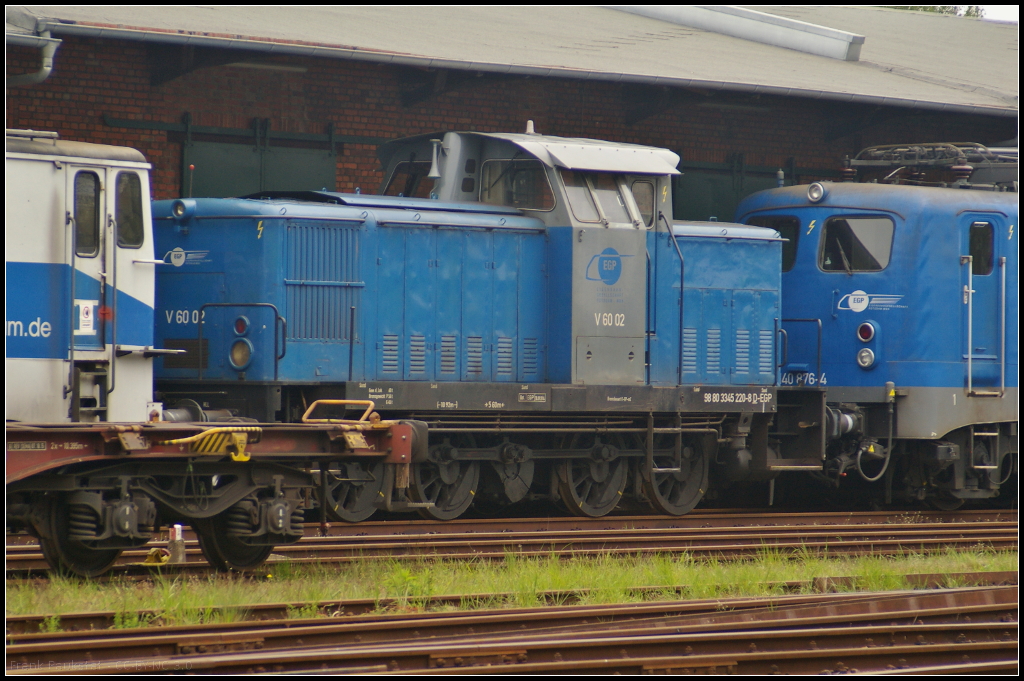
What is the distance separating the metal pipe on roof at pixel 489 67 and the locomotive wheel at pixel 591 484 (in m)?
4.60

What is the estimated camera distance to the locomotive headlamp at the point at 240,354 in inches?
430

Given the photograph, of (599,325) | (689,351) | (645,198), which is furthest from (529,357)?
(645,198)

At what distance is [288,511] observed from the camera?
901 cm

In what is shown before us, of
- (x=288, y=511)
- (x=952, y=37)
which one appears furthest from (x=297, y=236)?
(x=952, y=37)

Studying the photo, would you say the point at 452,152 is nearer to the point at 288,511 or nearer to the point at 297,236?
the point at 297,236

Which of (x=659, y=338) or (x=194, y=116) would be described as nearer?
(x=659, y=338)

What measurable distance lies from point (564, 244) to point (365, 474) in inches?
113

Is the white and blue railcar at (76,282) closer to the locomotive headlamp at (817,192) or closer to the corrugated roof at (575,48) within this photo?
the corrugated roof at (575,48)

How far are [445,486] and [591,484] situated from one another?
1689 mm

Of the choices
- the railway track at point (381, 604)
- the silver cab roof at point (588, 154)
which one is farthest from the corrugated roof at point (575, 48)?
the railway track at point (381, 604)

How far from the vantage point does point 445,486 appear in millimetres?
12086

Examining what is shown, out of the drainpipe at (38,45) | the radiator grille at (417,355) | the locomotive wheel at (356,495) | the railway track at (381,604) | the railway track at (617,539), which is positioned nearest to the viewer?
the railway track at (381,604)

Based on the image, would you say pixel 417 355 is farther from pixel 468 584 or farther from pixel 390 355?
pixel 468 584

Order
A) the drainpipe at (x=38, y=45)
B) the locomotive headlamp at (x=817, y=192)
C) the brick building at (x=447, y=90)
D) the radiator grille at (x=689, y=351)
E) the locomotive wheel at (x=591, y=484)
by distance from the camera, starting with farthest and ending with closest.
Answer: the locomotive headlamp at (x=817, y=192) < the brick building at (x=447, y=90) < the radiator grille at (x=689, y=351) < the locomotive wheel at (x=591, y=484) < the drainpipe at (x=38, y=45)
